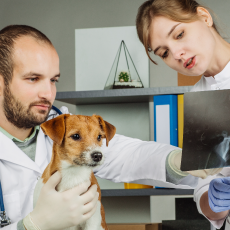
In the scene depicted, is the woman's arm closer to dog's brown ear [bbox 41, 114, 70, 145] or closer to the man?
the man

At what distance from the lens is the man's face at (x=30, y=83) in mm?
876

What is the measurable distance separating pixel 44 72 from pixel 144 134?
3.09 feet

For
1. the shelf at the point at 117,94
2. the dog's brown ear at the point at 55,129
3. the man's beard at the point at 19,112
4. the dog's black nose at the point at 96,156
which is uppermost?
the shelf at the point at 117,94

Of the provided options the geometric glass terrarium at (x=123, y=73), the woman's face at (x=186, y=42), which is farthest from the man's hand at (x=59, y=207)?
the geometric glass terrarium at (x=123, y=73)

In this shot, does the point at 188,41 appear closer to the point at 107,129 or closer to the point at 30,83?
the point at 107,129

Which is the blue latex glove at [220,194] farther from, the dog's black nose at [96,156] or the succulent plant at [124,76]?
the succulent plant at [124,76]

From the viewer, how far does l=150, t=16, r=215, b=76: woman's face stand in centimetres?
99

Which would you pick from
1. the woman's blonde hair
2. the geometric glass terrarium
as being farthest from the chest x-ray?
the geometric glass terrarium

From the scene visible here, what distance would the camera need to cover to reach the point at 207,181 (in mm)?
1060

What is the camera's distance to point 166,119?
143 cm

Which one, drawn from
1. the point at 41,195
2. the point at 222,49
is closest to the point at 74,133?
the point at 41,195

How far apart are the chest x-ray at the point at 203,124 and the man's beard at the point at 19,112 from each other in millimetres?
464

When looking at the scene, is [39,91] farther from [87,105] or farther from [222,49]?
[87,105]

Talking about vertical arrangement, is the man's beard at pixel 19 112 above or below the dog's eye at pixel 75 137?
above
